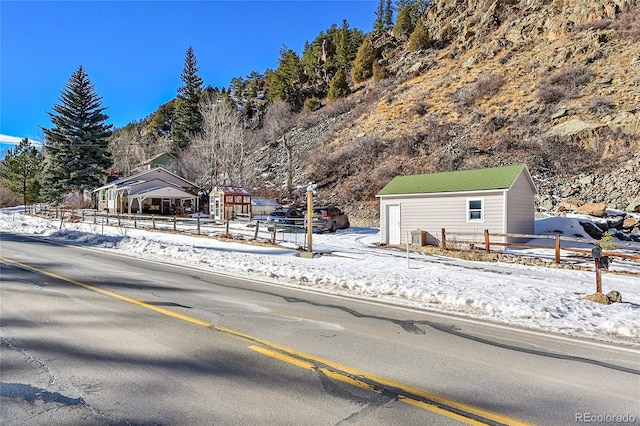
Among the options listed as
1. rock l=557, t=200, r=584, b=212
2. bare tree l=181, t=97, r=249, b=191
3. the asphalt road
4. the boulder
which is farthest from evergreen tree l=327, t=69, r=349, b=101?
the asphalt road

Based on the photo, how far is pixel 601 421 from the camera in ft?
11.3

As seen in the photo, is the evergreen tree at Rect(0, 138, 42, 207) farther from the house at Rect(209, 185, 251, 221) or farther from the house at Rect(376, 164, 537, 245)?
the house at Rect(376, 164, 537, 245)

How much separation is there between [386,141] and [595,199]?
23.5m

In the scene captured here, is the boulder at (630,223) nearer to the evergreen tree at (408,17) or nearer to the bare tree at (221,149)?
the bare tree at (221,149)

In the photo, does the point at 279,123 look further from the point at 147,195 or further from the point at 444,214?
the point at 444,214

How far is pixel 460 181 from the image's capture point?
2020 cm

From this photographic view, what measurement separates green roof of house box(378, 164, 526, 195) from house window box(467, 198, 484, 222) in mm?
677

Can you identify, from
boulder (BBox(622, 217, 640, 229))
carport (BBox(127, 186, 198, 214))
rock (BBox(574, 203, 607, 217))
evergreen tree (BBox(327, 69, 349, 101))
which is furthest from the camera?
evergreen tree (BBox(327, 69, 349, 101))

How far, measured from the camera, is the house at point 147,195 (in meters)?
40.5

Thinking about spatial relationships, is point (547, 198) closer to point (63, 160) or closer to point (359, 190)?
point (359, 190)

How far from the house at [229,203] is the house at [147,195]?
777cm

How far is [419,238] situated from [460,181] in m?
3.74

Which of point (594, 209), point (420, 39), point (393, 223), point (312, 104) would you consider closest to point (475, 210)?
point (393, 223)

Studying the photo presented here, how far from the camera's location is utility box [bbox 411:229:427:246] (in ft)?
66.1
